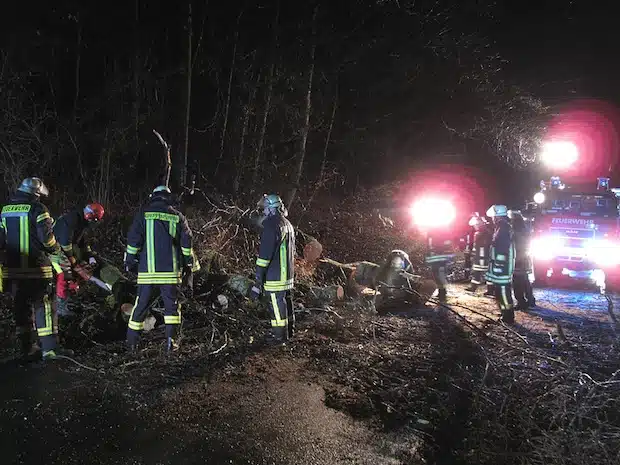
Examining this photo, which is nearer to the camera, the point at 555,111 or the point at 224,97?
the point at 224,97

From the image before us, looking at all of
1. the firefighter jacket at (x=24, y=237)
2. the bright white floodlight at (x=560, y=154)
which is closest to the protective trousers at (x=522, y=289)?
the firefighter jacket at (x=24, y=237)

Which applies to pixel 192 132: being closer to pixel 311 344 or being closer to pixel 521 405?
pixel 311 344

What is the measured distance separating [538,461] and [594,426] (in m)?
1.01

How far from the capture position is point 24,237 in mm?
4875

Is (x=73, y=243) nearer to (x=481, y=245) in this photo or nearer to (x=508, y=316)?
(x=508, y=316)

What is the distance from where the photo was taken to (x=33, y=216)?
490 cm

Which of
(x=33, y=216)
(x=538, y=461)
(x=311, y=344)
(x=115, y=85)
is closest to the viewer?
(x=538, y=461)

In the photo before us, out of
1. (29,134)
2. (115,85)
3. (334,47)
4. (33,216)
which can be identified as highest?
(334,47)

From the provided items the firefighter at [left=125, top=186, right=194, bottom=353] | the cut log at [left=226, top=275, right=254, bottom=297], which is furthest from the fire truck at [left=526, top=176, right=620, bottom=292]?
the firefighter at [left=125, top=186, right=194, bottom=353]

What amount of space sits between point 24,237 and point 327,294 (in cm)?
437

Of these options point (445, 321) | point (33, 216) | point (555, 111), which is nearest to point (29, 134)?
point (33, 216)

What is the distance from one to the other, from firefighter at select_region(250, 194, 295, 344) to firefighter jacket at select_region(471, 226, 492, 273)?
192 inches

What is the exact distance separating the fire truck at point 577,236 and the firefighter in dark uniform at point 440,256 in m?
2.75

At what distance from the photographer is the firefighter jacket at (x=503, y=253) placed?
7512 mm
